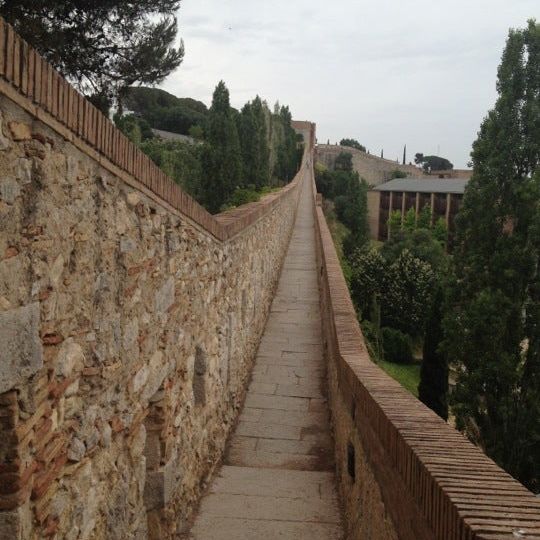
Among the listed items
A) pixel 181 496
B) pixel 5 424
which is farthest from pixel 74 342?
pixel 181 496

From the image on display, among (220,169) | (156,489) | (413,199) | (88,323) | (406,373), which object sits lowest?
(406,373)

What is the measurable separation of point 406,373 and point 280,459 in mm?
17716

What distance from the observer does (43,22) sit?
8648mm

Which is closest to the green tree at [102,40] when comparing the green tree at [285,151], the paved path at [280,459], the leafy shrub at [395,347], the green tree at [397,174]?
the paved path at [280,459]

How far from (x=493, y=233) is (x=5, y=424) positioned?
1360 centimetres

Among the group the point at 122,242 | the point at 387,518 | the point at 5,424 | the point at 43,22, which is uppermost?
the point at 43,22

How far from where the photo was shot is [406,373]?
23281mm

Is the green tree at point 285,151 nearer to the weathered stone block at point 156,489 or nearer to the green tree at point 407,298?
the green tree at point 407,298

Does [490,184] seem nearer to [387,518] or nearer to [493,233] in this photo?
[493,233]

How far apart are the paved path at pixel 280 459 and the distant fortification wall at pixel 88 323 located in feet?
1.54

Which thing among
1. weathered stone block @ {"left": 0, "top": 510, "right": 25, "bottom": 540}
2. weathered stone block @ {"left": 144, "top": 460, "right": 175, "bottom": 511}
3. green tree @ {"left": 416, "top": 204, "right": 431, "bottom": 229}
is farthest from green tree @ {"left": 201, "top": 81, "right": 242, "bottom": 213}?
green tree @ {"left": 416, "top": 204, "right": 431, "bottom": 229}

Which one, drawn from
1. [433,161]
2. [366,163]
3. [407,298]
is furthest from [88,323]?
[433,161]

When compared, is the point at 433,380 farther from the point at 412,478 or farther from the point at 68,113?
the point at 68,113

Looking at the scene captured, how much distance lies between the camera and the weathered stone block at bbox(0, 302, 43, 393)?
6.89 feet
